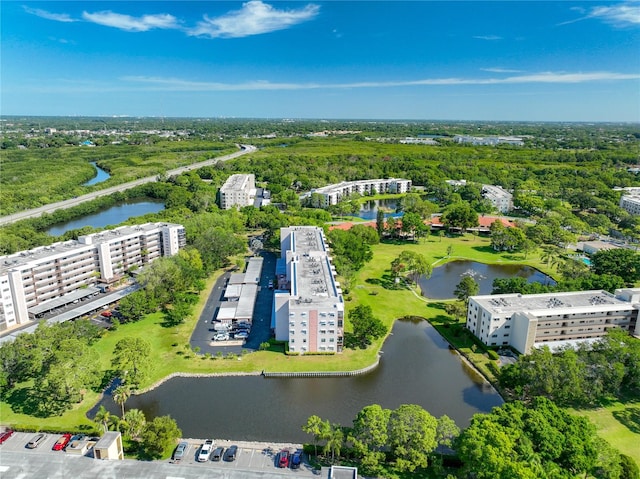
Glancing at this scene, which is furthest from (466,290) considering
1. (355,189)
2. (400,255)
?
(355,189)

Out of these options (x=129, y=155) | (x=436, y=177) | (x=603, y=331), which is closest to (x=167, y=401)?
(x=603, y=331)

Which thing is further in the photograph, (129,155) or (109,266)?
(129,155)

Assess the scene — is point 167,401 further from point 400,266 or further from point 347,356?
point 400,266

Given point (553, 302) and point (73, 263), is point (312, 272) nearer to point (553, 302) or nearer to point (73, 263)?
point (553, 302)

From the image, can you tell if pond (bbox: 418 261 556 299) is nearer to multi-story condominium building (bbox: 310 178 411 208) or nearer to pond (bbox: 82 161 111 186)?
multi-story condominium building (bbox: 310 178 411 208)

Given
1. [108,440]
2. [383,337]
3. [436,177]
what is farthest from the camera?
[436,177]

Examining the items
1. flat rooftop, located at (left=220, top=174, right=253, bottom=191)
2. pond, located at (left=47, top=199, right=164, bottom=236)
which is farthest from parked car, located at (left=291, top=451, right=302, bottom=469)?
flat rooftop, located at (left=220, top=174, right=253, bottom=191)
